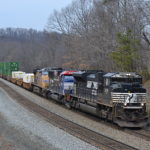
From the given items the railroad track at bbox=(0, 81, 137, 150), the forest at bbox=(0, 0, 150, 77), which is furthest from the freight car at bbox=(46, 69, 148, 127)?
the forest at bbox=(0, 0, 150, 77)


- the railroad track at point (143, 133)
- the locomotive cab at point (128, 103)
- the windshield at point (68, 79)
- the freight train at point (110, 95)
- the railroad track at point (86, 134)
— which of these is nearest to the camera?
the railroad track at point (86, 134)

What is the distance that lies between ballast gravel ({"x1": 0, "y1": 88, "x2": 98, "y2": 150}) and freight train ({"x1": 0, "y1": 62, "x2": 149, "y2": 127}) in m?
3.26

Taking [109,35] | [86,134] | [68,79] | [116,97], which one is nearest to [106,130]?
[86,134]

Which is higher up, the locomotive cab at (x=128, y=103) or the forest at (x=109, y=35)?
the forest at (x=109, y=35)

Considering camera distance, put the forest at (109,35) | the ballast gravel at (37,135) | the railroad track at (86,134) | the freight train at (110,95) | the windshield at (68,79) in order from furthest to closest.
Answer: the forest at (109,35)
the windshield at (68,79)
the freight train at (110,95)
the railroad track at (86,134)
the ballast gravel at (37,135)

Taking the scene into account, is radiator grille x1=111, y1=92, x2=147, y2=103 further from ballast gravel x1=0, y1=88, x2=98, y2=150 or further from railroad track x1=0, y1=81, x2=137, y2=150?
ballast gravel x1=0, y1=88, x2=98, y2=150

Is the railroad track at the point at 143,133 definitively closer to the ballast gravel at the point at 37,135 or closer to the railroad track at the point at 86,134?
the railroad track at the point at 86,134

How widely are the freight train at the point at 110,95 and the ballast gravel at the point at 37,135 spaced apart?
3260 millimetres

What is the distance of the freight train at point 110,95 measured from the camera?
1752 cm

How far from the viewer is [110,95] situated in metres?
18.2

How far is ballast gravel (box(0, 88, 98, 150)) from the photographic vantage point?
1304 centimetres

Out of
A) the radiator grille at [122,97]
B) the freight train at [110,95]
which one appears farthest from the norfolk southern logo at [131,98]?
the radiator grille at [122,97]

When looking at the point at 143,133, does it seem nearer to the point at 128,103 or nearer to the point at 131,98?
the point at 128,103

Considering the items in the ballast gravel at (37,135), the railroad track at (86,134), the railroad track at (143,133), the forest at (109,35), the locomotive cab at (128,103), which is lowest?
the railroad track at (143,133)
